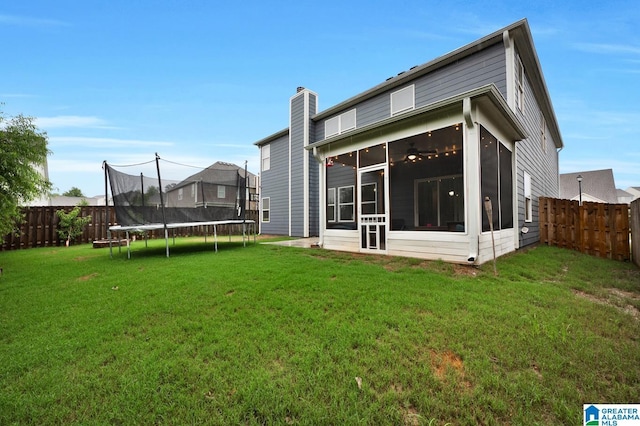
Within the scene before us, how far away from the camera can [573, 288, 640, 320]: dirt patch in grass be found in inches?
120

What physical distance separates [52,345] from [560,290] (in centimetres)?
592

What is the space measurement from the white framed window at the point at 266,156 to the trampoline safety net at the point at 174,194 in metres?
6.26

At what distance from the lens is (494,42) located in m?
6.74

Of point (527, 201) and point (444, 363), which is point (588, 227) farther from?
point (444, 363)

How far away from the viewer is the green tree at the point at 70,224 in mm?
10031

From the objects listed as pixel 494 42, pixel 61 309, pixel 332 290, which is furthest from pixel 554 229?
pixel 61 309

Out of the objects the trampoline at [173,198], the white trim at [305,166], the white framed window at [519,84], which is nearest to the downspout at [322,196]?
the trampoline at [173,198]

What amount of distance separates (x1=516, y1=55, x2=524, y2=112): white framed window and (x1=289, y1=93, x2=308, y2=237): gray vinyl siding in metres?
8.01

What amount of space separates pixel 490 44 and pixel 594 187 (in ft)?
99.7

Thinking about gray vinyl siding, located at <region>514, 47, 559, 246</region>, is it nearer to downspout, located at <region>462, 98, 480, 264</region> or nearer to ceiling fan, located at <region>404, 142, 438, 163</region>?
ceiling fan, located at <region>404, 142, 438, 163</region>

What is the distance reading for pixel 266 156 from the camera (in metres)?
14.7

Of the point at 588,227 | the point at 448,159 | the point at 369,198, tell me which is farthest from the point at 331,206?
the point at 588,227

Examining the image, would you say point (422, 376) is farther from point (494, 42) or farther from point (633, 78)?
point (633, 78)
